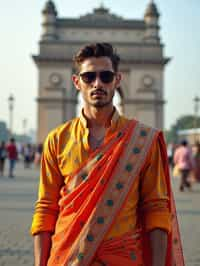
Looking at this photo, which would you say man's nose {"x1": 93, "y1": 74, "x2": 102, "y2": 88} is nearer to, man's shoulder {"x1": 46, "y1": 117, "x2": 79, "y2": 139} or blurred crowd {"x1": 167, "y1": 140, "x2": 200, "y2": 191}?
man's shoulder {"x1": 46, "y1": 117, "x2": 79, "y2": 139}

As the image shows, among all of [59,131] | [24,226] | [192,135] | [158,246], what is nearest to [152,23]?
[192,135]

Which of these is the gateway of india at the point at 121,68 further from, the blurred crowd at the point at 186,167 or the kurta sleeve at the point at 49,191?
the kurta sleeve at the point at 49,191

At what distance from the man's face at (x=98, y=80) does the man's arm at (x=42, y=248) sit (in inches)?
25.7

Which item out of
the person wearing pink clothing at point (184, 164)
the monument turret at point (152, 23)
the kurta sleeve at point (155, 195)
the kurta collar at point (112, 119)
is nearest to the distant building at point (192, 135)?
the monument turret at point (152, 23)

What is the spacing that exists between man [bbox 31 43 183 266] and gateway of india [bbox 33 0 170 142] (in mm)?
35286

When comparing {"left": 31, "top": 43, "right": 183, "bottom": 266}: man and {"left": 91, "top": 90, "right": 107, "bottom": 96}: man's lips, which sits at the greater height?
{"left": 91, "top": 90, "right": 107, "bottom": 96}: man's lips

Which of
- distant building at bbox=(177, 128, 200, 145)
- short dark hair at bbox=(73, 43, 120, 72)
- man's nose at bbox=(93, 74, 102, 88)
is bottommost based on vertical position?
man's nose at bbox=(93, 74, 102, 88)

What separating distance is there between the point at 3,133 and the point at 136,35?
292ft

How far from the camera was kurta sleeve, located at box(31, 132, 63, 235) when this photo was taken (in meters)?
2.36

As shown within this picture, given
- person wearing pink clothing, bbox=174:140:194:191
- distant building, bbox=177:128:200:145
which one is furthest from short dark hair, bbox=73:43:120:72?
distant building, bbox=177:128:200:145

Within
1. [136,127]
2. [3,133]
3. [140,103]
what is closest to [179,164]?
[136,127]

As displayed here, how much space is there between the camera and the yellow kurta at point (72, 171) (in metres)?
2.23

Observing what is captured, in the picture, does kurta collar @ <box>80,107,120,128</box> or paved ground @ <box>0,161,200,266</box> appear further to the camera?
paved ground @ <box>0,161,200,266</box>

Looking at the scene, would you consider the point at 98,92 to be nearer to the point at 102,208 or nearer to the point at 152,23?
the point at 102,208
